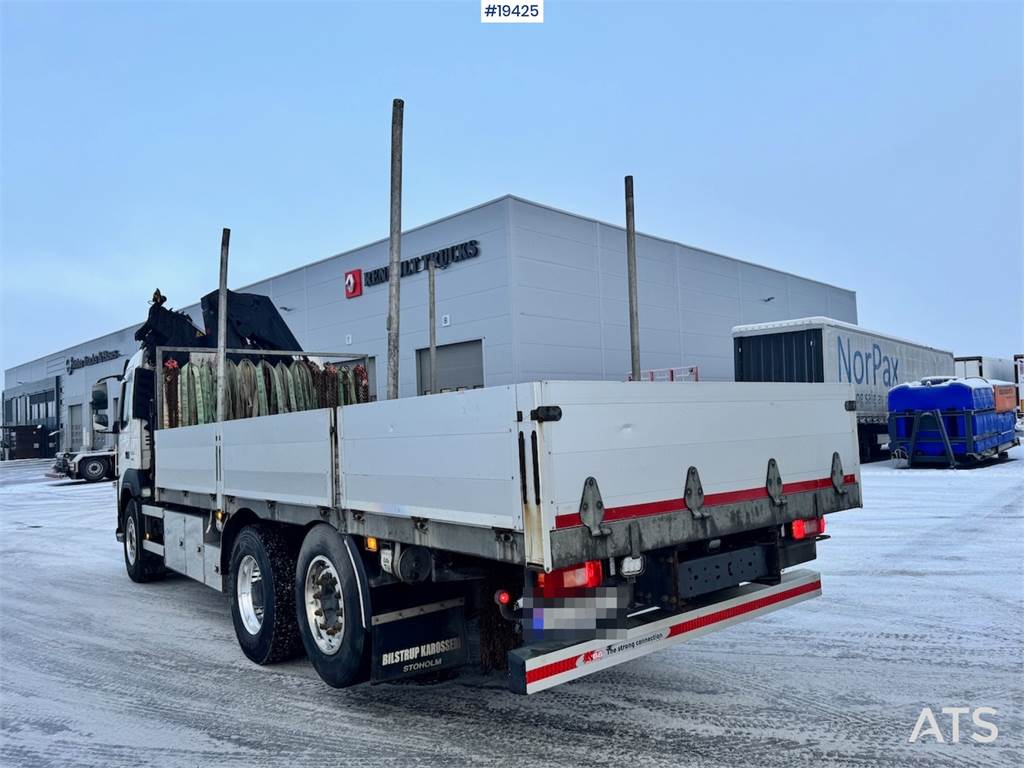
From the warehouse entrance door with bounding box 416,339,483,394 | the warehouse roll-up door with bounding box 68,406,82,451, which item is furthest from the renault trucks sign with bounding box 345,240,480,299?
the warehouse roll-up door with bounding box 68,406,82,451

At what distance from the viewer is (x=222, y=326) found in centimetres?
823

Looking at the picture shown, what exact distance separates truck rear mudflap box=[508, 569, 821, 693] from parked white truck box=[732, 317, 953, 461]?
59.1ft

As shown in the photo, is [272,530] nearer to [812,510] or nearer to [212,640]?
[212,640]

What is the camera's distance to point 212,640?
249 inches

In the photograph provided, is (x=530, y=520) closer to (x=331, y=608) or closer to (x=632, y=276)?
(x=331, y=608)

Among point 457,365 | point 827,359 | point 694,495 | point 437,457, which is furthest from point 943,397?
point 437,457

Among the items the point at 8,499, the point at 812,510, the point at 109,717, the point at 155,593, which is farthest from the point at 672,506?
the point at 8,499

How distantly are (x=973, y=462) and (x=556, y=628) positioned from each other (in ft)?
72.6

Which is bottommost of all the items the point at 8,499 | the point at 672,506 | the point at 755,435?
the point at 8,499

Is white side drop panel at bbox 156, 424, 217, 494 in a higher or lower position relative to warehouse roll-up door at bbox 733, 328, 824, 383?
lower

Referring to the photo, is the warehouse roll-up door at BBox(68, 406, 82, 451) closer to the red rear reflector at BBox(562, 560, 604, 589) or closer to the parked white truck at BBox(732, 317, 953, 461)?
the parked white truck at BBox(732, 317, 953, 461)

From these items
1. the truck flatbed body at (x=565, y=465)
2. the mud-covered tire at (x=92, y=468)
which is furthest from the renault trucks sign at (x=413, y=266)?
the truck flatbed body at (x=565, y=465)

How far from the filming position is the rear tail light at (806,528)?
15.6 ft

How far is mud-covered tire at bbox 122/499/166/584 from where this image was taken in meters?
8.66
